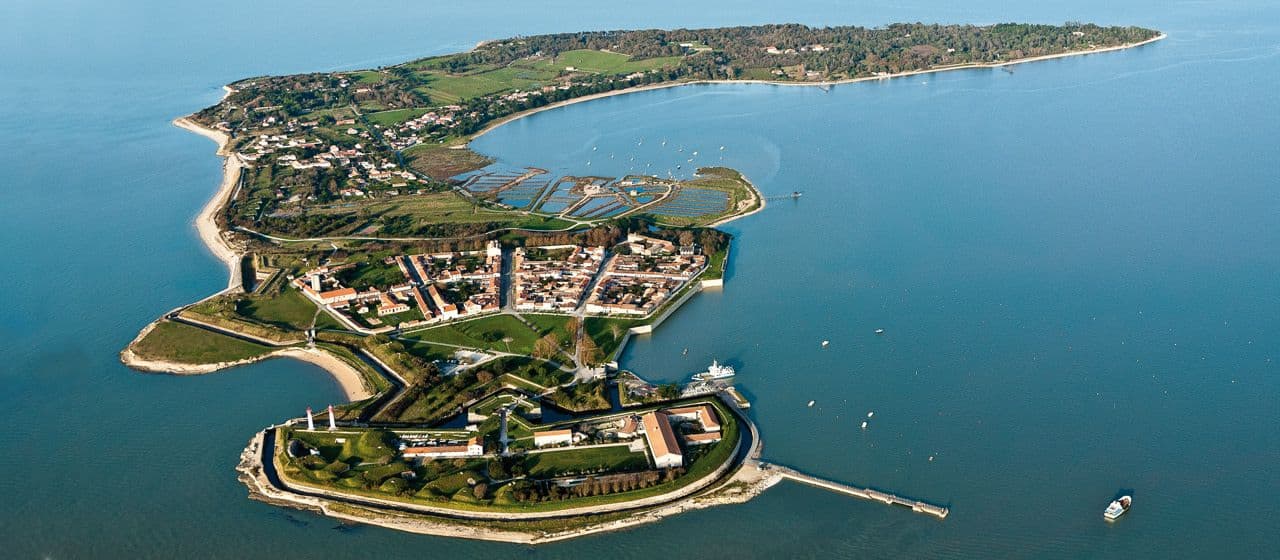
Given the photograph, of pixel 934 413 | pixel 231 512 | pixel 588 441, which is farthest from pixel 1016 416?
pixel 231 512

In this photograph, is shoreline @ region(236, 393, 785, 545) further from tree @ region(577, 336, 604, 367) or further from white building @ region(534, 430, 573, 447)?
tree @ region(577, 336, 604, 367)

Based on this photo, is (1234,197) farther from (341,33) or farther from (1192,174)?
(341,33)

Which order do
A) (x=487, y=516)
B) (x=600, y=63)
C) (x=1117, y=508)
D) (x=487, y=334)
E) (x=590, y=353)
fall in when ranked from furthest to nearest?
(x=600, y=63) → (x=487, y=334) → (x=590, y=353) → (x=487, y=516) → (x=1117, y=508)

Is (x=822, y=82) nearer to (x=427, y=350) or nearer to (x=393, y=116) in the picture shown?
(x=393, y=116)

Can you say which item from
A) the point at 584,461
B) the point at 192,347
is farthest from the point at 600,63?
the point at 584,461

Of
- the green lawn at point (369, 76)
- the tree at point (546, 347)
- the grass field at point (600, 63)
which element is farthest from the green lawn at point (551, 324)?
the grass field at point (600, 63)

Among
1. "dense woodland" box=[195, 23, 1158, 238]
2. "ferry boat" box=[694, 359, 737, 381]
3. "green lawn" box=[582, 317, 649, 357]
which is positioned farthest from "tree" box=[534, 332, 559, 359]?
"dense woodland" box=[195, 23, 1158, 238]

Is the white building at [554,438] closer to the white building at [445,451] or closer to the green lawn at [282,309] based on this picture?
the white building at [445,451]
